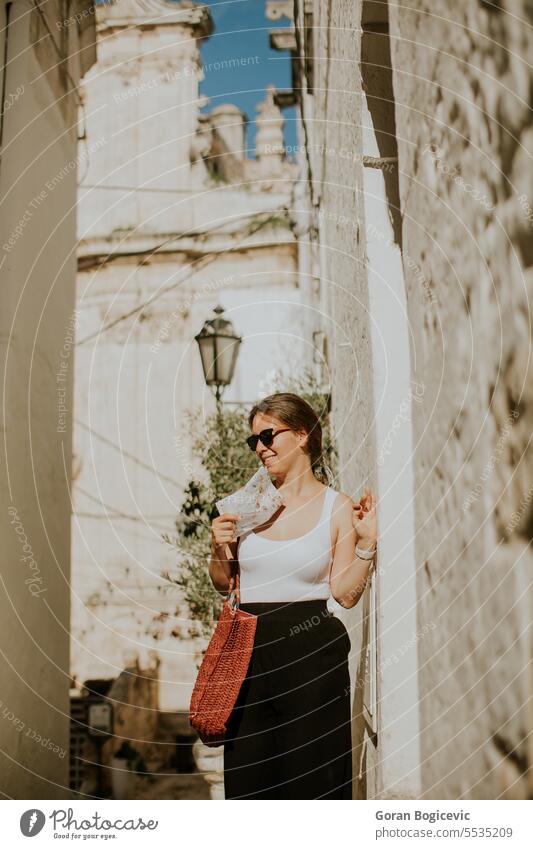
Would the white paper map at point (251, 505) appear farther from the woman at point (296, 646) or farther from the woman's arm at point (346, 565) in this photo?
the woman's arm at point (346, 565)

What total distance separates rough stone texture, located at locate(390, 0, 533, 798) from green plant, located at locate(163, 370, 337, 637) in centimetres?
173

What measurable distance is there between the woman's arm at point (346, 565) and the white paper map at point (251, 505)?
123mm

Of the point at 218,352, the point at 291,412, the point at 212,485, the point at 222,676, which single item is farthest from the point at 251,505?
the point at 212,485

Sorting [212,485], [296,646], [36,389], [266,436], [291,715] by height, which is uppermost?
[36,389]

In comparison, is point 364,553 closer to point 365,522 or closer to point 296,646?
point 365,522

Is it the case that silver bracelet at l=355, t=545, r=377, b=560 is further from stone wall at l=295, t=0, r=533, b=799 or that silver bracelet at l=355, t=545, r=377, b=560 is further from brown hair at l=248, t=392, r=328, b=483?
A: stone wall at l=295, t=0, r=533, b=799

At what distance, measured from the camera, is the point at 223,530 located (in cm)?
131

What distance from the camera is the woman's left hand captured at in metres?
1.31

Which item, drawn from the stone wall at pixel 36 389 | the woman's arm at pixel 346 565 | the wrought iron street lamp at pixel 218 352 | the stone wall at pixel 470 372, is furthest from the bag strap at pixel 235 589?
the wrought iron street lamp at pixel 218 352

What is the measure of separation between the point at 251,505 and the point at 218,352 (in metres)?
1.07

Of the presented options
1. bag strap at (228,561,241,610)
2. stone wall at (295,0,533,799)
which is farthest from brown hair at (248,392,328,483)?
stone wall at (295,0,533,799)

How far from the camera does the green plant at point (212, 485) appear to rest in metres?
2.57
